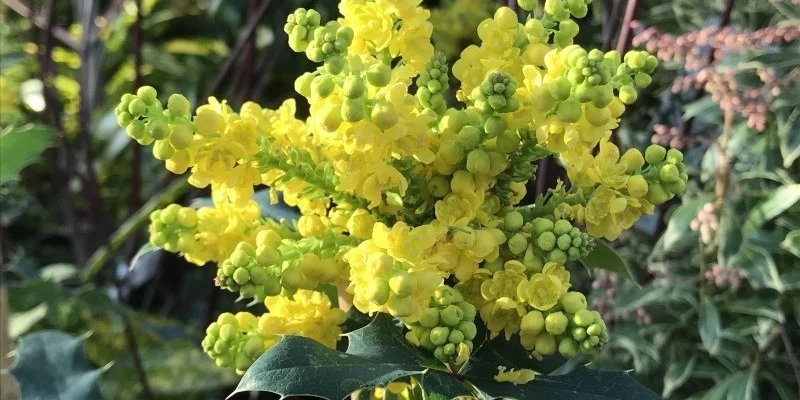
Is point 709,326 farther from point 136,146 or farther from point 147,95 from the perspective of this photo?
point 136,146

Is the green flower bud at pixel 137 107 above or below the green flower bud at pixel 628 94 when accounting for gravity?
above

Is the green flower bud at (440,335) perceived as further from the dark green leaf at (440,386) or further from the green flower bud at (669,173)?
the green flower bud at (669,173)

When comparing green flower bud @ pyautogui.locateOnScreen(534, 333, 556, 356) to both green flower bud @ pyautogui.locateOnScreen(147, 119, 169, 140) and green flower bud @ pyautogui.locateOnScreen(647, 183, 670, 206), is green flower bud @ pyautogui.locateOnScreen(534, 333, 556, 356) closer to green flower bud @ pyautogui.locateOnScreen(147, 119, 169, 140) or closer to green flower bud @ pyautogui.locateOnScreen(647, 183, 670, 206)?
green flower bud @ pyautogui.locateOnScreen(647, 183, 670, 206)

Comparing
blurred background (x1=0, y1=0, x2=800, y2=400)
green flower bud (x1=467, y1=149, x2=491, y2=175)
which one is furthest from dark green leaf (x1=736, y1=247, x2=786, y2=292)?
green flower bud (x1=467, y1=149, x2=491, y2=175)

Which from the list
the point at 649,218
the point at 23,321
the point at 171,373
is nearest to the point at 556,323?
the point at 649,218

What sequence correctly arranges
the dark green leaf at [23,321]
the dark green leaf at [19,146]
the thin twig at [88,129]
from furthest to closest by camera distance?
the thin twig at [88,129], the dark green leaf at [23,321], the dark green leaf at [19,146]

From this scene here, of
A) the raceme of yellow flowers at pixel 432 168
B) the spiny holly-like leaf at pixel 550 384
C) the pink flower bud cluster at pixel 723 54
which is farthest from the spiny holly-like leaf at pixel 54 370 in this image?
the pink flower bud cluster at pixel 723 54

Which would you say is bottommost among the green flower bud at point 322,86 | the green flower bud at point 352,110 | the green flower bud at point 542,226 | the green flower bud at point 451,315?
the green flower bud at point 451,315

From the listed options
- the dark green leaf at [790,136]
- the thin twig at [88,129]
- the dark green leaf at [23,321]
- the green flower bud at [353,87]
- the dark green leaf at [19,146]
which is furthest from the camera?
the thin twig at [88,129]
